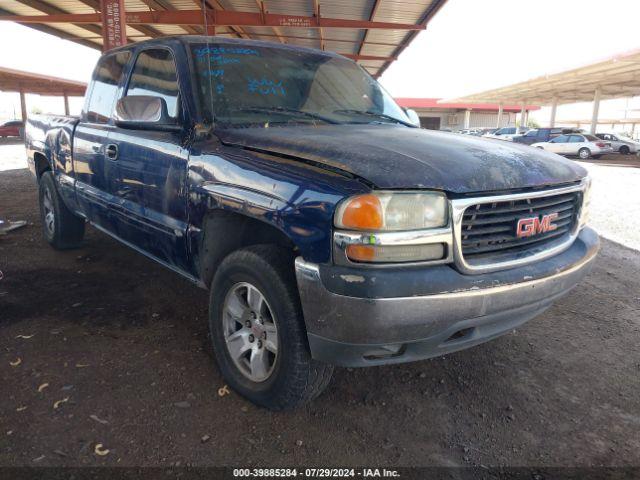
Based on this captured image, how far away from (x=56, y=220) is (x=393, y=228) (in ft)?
13.7

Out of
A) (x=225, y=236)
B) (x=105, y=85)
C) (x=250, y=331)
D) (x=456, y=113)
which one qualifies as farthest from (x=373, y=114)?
(x=456, y=113)

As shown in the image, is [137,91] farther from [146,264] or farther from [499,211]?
[499,211]

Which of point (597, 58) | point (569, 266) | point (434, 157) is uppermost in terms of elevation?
point (597, 58)

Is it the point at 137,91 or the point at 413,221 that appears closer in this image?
the point at 413,221

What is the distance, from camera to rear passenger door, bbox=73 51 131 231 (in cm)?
355

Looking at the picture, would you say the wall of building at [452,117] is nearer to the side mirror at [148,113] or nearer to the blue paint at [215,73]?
the blue paint at [215,73]

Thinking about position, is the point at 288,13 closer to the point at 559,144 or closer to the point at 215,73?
the point at 215,73

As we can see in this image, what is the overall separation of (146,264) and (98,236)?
1.42 m

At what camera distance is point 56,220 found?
4.85 meters

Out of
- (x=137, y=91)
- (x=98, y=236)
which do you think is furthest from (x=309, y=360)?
(x=98, y=236)

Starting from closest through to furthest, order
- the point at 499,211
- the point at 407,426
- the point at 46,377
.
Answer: the point at 499,211, the point at 407,426, the point at 46,377

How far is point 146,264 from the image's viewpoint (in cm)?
470

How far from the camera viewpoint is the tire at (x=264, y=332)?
2.12 meters

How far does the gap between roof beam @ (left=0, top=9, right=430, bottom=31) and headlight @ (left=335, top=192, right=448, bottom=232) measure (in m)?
11.8
